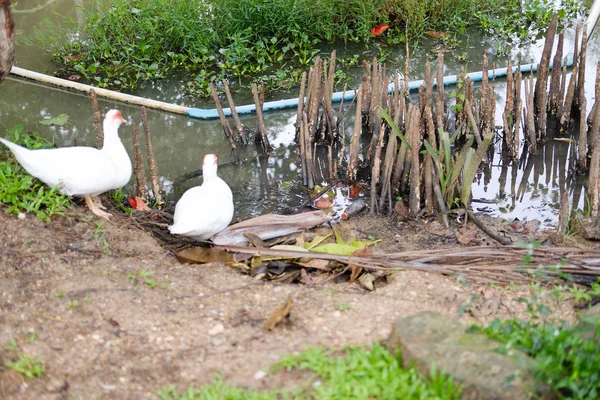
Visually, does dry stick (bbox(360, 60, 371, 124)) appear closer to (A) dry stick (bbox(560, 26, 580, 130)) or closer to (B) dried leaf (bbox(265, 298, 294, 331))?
(A) dry stick (bbox(560, 26, 580, 130))

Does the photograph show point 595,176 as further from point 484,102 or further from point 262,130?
point 262,130

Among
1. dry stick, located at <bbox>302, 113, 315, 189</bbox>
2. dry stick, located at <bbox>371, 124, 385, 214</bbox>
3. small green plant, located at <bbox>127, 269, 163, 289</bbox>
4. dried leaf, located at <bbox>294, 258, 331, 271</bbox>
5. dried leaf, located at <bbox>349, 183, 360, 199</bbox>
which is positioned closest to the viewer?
small green plant, located at <bbox>127, 269, 163, 289</bbox>

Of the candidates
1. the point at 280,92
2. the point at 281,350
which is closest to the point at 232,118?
the point at 280,92

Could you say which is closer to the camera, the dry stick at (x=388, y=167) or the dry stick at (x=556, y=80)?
Answer: the dry stick at (x=388, y=167)

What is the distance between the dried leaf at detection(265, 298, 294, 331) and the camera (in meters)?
3.61

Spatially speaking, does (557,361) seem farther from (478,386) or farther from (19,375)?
(19,375)

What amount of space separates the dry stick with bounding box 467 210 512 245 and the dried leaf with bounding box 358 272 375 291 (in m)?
1.28

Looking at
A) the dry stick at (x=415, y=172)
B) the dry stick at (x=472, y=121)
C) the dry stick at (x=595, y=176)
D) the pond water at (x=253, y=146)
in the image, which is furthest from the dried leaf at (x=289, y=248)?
the dry stick at (x=595, y=176)

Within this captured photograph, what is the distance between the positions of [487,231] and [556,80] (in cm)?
223

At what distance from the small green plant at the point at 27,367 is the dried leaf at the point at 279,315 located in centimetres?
118

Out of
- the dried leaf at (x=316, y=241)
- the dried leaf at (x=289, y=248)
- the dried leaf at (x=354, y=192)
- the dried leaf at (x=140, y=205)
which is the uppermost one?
the dried leaf at (x=140, y=205)

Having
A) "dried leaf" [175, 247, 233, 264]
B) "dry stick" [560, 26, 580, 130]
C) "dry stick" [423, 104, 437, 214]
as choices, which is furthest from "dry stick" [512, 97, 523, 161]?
"dried leaf" [175, 247, 233, 264]

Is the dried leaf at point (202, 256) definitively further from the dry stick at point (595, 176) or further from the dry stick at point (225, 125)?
the dry stick at point (595, 176)

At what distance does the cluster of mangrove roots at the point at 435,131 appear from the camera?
537cm
